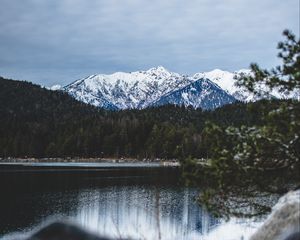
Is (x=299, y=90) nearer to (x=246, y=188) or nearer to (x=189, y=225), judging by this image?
(x=246, y=188)

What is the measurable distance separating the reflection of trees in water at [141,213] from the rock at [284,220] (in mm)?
23156

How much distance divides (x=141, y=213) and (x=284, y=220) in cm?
4624

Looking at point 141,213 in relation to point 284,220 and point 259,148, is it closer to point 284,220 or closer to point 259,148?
point 259,148

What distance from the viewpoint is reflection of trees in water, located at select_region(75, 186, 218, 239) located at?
1663 inches

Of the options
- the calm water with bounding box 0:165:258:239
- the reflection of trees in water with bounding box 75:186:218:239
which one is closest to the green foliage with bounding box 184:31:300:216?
the calm water with bounding box 0:165:258:239

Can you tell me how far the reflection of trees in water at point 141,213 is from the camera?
1663 inches

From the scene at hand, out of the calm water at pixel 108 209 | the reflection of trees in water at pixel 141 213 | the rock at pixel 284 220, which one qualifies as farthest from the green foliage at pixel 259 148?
the reflection of trees in water at pixel 141 213

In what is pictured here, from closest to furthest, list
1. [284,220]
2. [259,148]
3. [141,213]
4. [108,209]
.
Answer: [284,220] < [259,148] < [141,213] < [108,209]

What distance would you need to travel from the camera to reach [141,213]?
55812mm

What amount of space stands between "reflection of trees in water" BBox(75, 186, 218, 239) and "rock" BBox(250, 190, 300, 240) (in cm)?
2316

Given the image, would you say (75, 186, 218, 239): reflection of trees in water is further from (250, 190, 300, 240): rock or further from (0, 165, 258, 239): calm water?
(250, 190, 300, 240): rock

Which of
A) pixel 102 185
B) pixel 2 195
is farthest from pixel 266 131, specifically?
pixel 102 185

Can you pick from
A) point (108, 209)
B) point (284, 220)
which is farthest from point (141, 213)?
point (284, 220)

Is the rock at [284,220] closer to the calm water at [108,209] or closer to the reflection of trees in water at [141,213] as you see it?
the calm water at [108,209]
